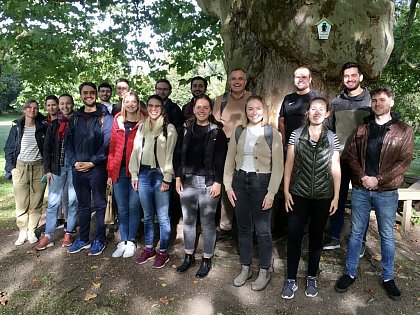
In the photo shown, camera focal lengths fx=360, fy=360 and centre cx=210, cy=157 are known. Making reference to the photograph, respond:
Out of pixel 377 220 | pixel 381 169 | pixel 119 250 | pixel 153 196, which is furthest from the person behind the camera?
pixel 119 250

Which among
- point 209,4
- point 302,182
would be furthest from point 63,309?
point 209,4

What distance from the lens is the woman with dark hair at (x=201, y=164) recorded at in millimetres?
3992

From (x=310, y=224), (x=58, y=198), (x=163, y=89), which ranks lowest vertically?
(x=58, y=198)

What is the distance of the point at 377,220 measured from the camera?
3.82 metres

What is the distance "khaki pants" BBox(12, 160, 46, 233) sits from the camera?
16.8 ft

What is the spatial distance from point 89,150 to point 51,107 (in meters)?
1.09

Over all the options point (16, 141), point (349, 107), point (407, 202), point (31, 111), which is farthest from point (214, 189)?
point (407, 202)

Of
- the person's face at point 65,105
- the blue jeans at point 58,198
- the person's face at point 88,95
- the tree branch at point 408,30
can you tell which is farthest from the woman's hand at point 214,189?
the tree branch at point 408,30

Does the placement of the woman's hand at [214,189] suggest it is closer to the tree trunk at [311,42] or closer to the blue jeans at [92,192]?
the tree trunk at [311,42]

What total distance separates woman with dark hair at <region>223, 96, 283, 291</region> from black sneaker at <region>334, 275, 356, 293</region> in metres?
0.78

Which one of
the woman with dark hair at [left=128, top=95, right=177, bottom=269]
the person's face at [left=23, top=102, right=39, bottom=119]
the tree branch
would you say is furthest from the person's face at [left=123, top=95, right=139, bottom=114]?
the tree branch

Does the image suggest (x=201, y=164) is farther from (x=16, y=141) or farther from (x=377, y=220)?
(x=16, y=141)

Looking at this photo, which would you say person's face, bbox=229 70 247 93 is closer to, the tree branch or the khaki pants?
the khaki pants

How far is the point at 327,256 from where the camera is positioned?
4.55m
